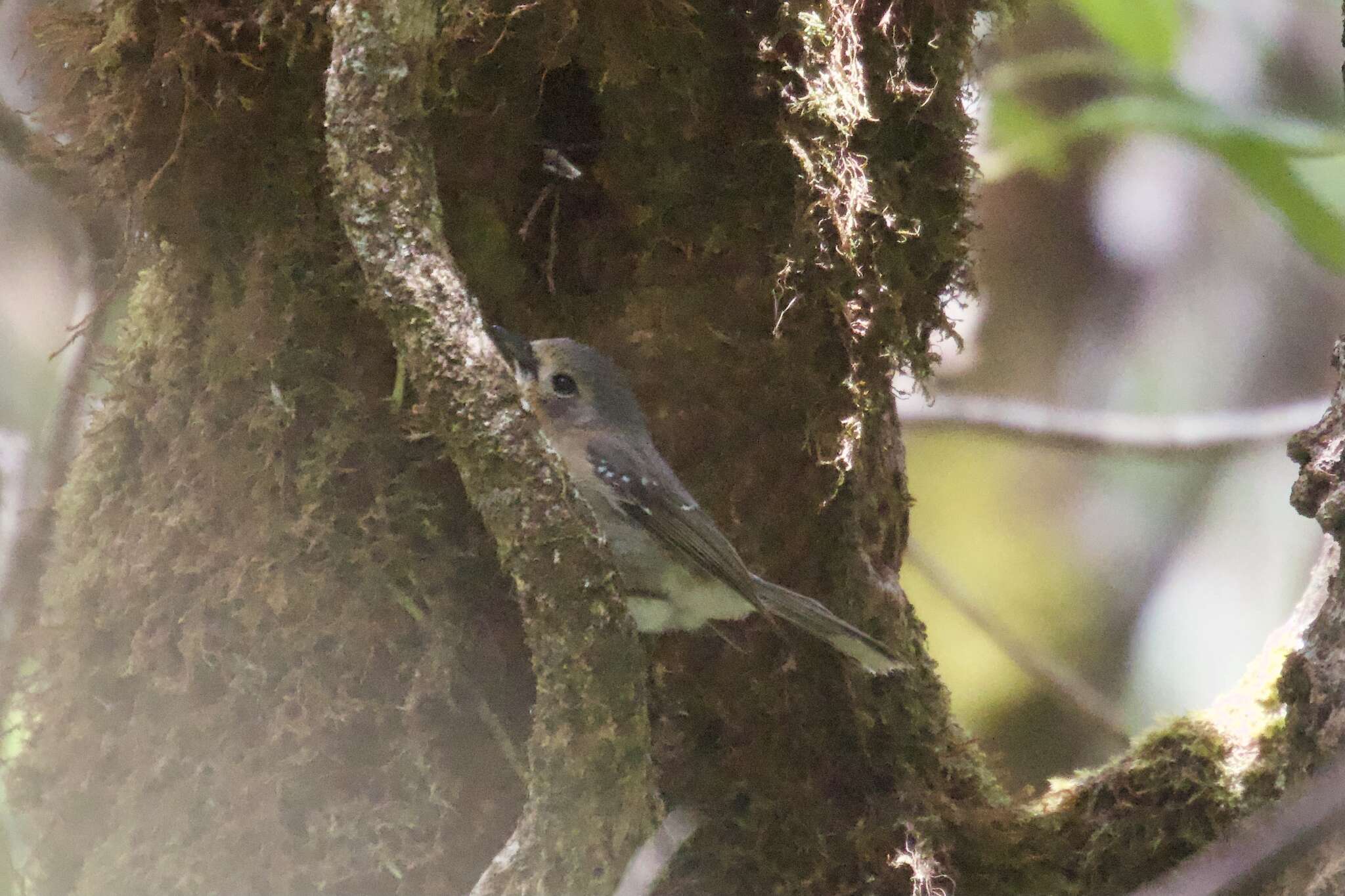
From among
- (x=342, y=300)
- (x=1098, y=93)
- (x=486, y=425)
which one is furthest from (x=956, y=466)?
(x=486, y=425)

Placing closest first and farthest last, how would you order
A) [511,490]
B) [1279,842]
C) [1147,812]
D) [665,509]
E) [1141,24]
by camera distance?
[1279,842], [511,490], [1147,812], [665,509], [1141,24]

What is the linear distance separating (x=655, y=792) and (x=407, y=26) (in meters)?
1.40

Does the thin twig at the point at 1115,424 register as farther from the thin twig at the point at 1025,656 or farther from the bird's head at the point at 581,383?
the bird's head at the point at 581,383

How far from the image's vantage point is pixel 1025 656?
510 centimetres

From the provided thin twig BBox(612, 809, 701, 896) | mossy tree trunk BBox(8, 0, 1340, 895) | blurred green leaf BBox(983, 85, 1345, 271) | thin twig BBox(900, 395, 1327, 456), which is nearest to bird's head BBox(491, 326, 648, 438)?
mossy tree trunk BBox(8, 0, 1340, 895)

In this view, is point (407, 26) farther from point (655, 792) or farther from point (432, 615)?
point (655, 792)

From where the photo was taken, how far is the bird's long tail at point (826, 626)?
267 cm

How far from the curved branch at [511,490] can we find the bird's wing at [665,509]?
656 mm

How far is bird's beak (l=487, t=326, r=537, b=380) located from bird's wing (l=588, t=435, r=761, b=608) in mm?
231

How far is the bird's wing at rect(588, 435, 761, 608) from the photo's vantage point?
2658 mm

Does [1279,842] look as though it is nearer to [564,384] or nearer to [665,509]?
[665,509]

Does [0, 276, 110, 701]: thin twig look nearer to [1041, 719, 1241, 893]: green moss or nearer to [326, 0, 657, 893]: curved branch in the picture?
[326, 0, 657, 893]: curved branch

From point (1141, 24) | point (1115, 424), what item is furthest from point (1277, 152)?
point (1115, 424)

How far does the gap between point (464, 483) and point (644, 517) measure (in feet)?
2.05
